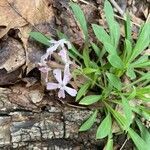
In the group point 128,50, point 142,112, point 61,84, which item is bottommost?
point 142,112

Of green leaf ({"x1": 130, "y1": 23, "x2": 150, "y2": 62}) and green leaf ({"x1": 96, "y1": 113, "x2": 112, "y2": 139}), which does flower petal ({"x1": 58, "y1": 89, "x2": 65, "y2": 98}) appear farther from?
green leaf ({"x1": 130, "y1": 23, "x2": 150, "y2": 62})

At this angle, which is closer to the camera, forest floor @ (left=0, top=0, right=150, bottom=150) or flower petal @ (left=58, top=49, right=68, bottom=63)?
flower petal @ (left=58, top=49, right=68, bottom=63)

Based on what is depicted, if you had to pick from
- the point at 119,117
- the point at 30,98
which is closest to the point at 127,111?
the point at 119,117

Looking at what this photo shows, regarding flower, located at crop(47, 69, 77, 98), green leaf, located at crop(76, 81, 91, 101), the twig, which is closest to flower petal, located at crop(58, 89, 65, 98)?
flower, located at crop(47, 69, 77, 98)

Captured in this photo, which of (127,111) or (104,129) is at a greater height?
(127,111)

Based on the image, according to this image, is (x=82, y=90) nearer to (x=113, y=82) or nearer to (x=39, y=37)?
(x=113, y=82)

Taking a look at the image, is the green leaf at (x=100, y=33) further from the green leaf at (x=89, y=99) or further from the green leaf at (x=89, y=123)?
the green leaf at (x=89, y=123)

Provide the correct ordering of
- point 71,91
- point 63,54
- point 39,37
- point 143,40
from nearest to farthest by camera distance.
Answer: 1. point 63,54
2. point 71,91
3. point 39,37
4. point 143,40
